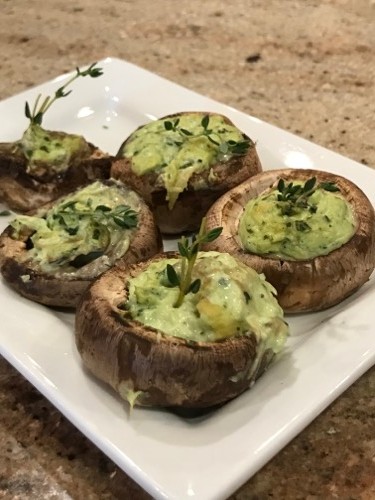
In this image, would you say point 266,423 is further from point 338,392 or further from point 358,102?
point 358,102

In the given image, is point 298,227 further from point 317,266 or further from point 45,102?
point 45,102

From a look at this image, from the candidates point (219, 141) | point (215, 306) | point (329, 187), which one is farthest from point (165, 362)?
point (219, 141)

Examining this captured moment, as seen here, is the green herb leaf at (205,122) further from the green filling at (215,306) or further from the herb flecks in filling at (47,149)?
the green filling at (215,306)

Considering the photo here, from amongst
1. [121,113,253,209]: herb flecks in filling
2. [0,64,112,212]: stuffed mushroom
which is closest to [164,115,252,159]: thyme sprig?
[121,113,253,209]: herb flecks in filling

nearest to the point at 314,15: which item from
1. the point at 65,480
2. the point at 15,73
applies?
the point at 15,73

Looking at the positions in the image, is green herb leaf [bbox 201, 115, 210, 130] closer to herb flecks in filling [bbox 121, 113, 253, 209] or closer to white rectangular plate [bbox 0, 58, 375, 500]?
herb flecks in filling [bbox 121, 113, 253, 209]
